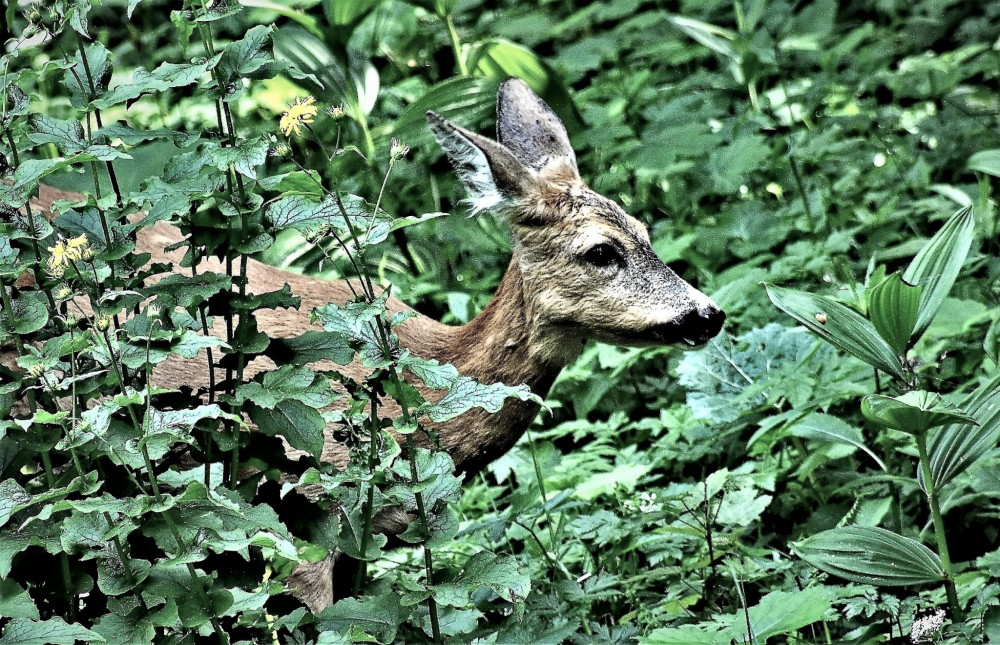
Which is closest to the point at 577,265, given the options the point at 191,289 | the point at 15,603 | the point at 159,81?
the point at 191,289

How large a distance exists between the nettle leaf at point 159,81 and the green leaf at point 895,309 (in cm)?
152

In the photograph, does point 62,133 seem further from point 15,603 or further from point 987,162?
point 987,162

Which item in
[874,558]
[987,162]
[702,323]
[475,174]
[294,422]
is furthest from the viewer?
[987,162]

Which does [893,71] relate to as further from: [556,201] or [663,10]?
[556,201]

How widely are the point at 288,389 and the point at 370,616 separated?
498 millimetres

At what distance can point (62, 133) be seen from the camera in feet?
8.36

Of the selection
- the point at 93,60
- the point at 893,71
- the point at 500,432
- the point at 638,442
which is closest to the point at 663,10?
the point at 893,71

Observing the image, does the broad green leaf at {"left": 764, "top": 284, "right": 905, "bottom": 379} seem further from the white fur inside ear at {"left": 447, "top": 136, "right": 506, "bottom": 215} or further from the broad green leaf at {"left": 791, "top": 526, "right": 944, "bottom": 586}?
the white fur inside ear at {"left": 447, "top": 136, "right": 506, "bottom": 215}

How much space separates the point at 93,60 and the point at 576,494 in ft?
6.03

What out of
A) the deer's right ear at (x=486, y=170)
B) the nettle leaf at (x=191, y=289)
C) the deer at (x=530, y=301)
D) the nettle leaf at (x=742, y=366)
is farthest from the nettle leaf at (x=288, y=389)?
the nettle leaf at (x=742, y=366)

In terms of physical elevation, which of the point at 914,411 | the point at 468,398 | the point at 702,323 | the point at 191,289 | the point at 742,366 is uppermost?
the point at 191,289

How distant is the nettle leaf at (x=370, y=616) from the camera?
2.48 m

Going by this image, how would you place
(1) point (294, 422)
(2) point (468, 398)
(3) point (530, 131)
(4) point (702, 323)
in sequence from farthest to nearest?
(3) point (530, 131)
(4) point (702, 323)
(1) point (294, 422)
(2) point (468, 398)

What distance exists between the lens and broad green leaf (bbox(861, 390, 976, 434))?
8.63 ft
